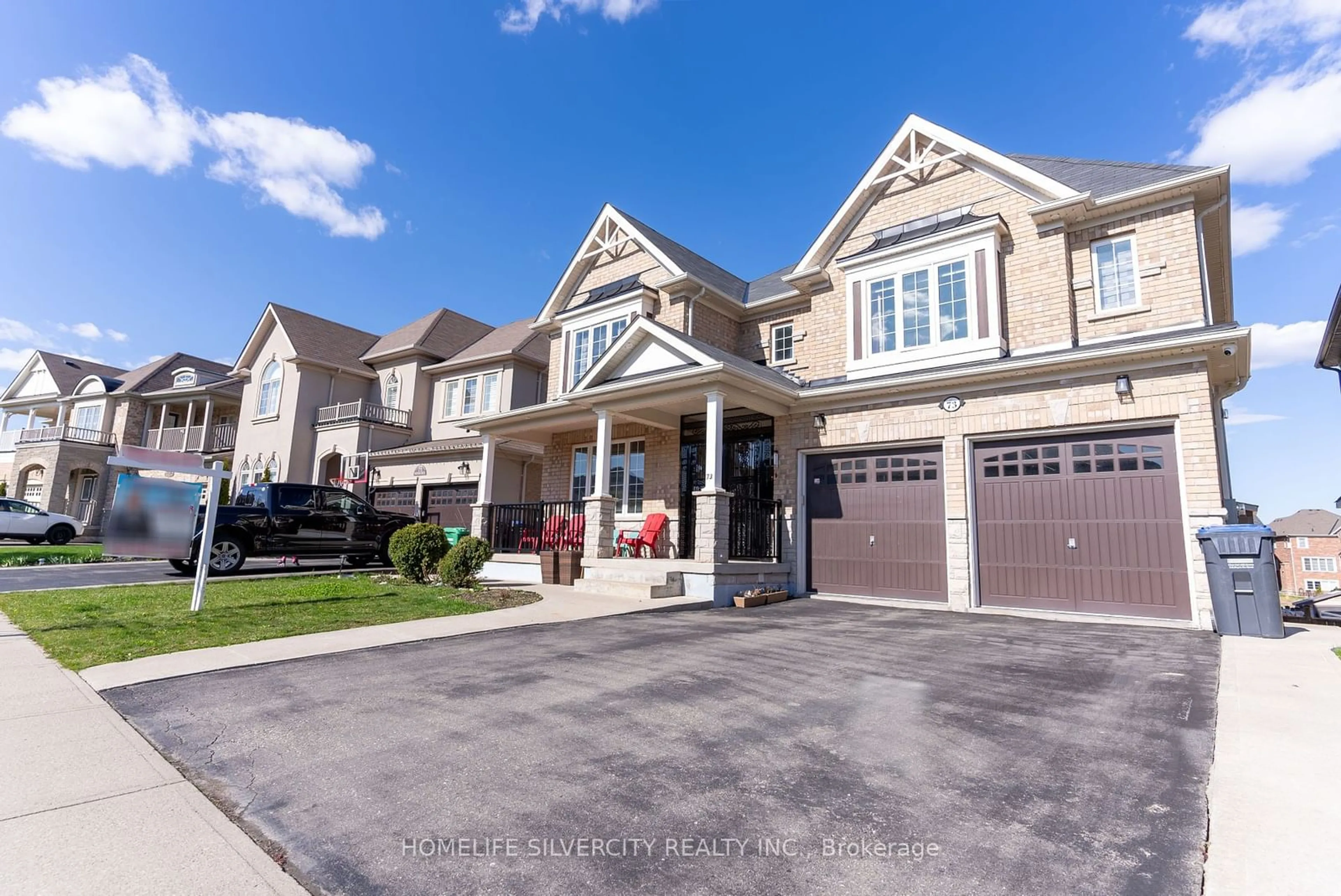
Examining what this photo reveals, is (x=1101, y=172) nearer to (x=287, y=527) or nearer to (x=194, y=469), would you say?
(x=194, y=469)

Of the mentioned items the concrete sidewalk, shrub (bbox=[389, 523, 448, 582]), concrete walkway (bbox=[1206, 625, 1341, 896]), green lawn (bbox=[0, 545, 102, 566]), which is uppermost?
shrub (bbox=[389, 523, 448, 582])

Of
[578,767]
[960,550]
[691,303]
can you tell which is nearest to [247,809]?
[578,767]

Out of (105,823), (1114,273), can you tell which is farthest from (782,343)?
(105,823)

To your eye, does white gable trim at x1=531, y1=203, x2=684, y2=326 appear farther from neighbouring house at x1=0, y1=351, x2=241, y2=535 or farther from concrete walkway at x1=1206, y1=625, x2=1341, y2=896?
neighbouring house at x1=0, y1=351, x2=241, y2=535

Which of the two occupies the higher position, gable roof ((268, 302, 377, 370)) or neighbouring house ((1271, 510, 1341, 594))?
gable roof ((268, 302, 377, 370))

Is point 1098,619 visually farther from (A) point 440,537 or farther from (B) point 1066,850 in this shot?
(A) point 440,537

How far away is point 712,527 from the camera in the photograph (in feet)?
35.5

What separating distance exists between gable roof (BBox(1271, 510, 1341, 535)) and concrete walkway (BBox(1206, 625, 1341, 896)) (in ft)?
223

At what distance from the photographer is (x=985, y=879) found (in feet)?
7.43

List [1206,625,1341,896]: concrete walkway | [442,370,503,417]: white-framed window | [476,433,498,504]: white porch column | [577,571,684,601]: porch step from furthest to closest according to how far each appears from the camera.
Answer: [442,370,503,417]: white-framed window < [476,433,498,504]: white porch column < [577,571,684,601]: porch step < [1206,625,1341,896]: concrete walkway

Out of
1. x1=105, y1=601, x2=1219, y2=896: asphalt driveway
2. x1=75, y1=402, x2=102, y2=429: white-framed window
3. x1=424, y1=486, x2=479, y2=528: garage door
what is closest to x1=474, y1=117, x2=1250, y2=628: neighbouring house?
x1=105, y1=601, x2=1219, y2=896: asphalt driveway

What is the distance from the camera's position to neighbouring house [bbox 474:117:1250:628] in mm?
9195

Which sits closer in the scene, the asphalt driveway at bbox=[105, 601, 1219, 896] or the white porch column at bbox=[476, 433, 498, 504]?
the asphalt driveway at bbox=[105, 601, 1219, 896]

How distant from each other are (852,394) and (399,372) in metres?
19.1
